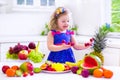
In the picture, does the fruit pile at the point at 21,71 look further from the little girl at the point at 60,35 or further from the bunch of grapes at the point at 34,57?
the little girl at the point at 60,35

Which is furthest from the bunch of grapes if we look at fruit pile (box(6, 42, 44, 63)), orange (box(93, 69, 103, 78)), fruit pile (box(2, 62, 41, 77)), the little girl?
orange (box(93, 69, 103, 78))

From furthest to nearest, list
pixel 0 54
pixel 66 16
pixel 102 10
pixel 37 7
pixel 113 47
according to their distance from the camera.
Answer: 1. pixel 37 7
2. pixel 102 10
3. pixel 0 54
4. pixel 113 47
5. pixel 66 16

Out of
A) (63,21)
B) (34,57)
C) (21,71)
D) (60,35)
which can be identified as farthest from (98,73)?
(60,35)

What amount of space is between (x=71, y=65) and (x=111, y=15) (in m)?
1.87

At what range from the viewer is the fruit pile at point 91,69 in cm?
144

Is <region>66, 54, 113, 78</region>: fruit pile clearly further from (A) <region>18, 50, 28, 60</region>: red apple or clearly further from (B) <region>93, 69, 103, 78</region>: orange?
(A) <region>18, 50, 28, 60</region>: red apple

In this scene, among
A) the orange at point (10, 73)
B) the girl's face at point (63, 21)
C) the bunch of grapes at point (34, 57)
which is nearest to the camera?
the orange at point (10, 73)

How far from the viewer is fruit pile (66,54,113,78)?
1441 millimetres

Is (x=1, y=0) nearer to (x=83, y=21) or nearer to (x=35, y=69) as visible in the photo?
(x=83, y=21)

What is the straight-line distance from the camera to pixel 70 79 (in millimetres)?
1379

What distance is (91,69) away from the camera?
1485 millimetres

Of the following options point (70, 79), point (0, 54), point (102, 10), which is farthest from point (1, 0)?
point (70, 79)

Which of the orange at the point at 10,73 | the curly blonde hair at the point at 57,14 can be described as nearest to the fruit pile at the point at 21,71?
the orange at the point at 10,73

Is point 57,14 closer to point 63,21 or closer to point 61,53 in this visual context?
point 63,21
